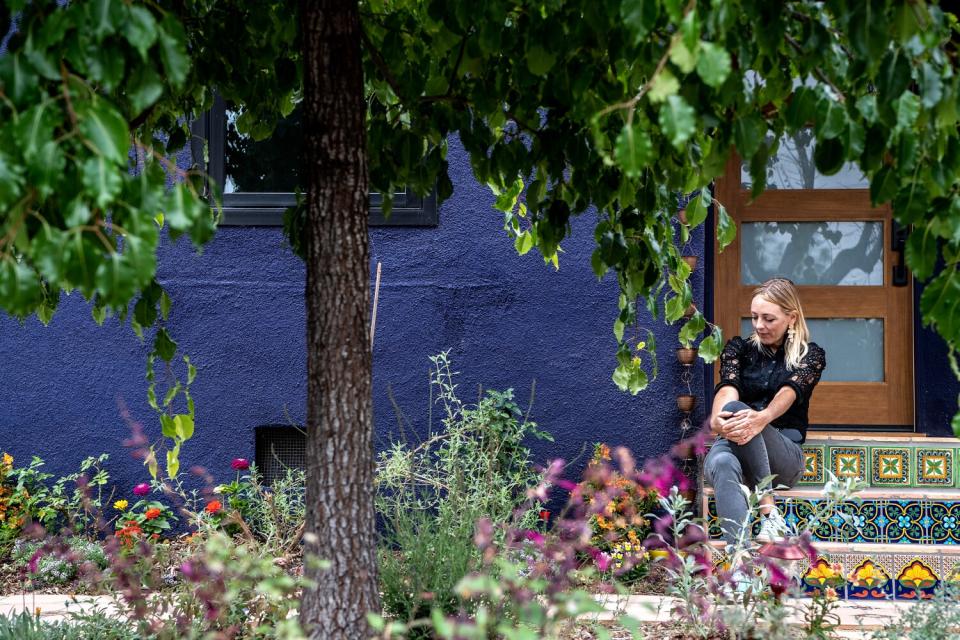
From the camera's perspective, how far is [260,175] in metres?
5.34

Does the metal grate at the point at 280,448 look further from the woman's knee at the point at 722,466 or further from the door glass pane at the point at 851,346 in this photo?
the door glass pane at the point at 851,346

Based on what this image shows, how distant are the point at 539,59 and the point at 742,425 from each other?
2574 millimetres

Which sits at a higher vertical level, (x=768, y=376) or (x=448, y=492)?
(x=768, y=376)

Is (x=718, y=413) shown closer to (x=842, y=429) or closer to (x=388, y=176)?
(x=842, y=429)

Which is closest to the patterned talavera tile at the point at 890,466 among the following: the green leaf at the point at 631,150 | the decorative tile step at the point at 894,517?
the decorative tile step at the point at 894,517

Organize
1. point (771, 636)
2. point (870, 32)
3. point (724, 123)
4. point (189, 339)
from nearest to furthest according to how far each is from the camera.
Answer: point (870, 32), point (724, 123), point (771, 636), point (189, 339)

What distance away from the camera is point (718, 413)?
14.1 feet

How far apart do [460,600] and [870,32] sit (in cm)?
193

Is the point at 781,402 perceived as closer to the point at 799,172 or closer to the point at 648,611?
the point at 648,611

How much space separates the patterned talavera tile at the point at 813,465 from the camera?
4.80 meters

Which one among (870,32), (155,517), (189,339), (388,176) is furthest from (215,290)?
(870,32)

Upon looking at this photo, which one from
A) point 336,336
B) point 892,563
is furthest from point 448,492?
point 892,563

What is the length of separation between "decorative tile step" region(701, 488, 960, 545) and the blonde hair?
0.73 meters

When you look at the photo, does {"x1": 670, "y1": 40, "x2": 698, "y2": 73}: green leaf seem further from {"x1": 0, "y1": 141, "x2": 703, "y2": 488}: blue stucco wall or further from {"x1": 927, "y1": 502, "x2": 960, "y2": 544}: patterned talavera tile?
{"x1": 927, "y1": 502, "x2": 960, "y2": 544}: patterned talavera tile
